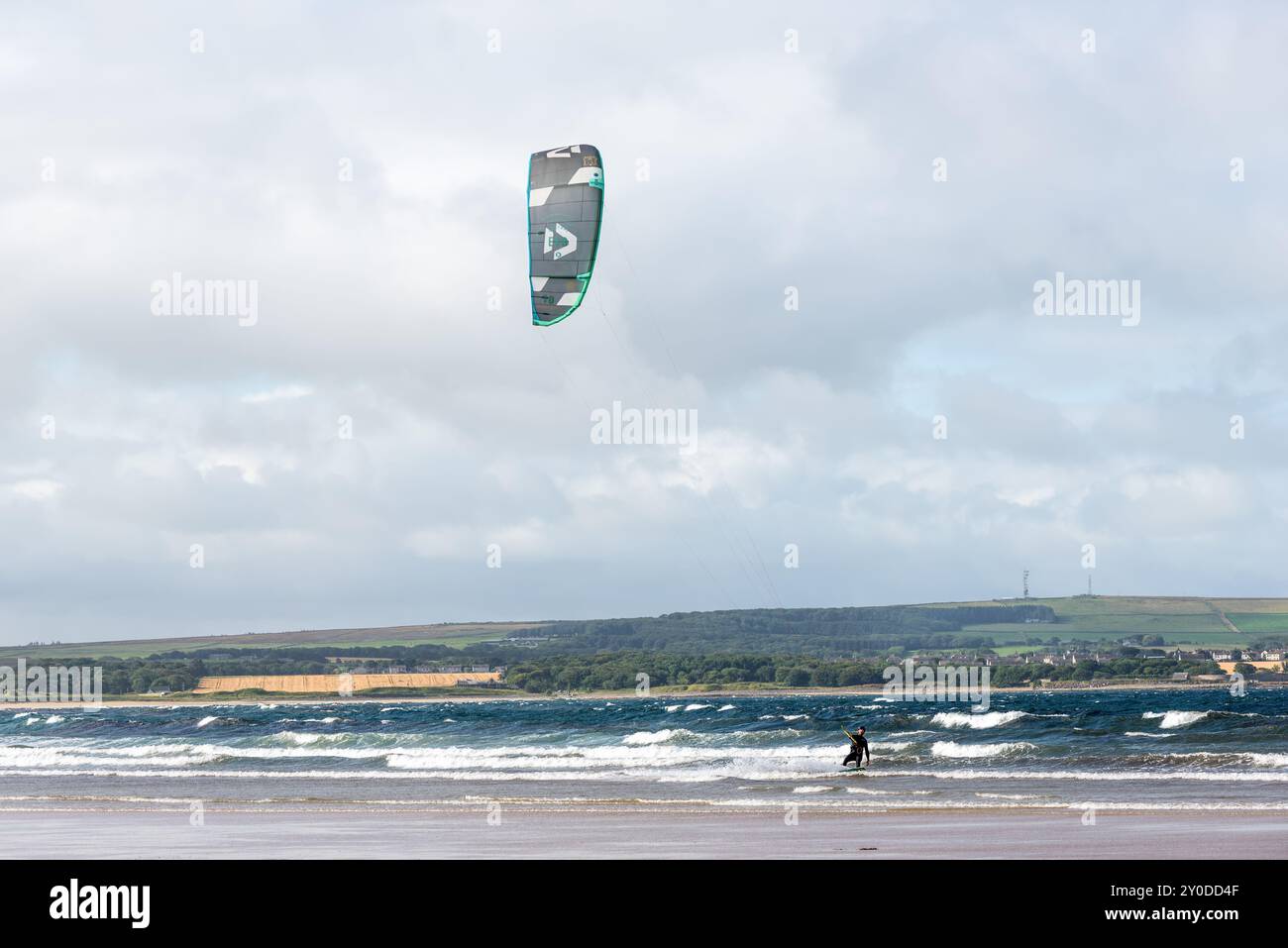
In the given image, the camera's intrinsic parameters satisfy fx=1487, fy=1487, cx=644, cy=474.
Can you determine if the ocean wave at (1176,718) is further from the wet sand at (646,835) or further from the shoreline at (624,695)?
the shoreline at (624,695)

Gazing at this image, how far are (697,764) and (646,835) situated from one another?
19.3 metres

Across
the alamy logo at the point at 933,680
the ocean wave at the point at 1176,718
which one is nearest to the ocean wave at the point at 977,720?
the ocean wave at the point at 1176,718

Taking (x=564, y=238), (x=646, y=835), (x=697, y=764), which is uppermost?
(x=564, y=238)

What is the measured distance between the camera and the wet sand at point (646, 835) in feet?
59.7

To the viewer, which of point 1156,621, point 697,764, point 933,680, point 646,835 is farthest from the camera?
point 1156,621

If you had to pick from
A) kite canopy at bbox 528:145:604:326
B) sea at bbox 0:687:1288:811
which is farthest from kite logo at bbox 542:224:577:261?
sea at bbox 0:687:1288:811

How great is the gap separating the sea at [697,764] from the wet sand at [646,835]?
2121 mm

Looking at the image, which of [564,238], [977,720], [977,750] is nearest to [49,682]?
[977,720]

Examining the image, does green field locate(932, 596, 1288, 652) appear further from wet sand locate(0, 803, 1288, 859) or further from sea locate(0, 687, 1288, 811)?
wet sand locate(0, 803, 1288, 859)

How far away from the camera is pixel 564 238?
32219 mm

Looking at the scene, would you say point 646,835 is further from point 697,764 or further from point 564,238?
point 697,764
